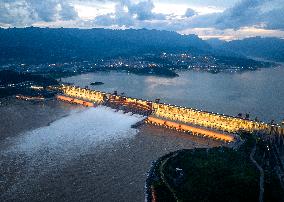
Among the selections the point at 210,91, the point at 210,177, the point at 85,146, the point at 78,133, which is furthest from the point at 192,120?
the point at 210,91

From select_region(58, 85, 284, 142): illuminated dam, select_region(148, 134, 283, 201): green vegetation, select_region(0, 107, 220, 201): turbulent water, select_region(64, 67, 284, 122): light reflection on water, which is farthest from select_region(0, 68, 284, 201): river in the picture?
select_region(148, 134, 283, 201): green vegetation

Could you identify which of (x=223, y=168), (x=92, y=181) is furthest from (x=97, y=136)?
(x=223, y=168)

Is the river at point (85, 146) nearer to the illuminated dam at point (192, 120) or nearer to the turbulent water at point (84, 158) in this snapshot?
the turbulent water at point (84, 158)

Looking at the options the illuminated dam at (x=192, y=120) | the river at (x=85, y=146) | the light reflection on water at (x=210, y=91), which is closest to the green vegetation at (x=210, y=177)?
the river at (x=85, y=146)

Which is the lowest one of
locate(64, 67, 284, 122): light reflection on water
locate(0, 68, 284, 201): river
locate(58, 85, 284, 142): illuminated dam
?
locate(64, 67, 284, 122): light reflection on water

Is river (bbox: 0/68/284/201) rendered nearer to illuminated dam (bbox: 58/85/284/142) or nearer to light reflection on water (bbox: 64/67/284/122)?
light reflection on water (bbox: 64/67/284/122)

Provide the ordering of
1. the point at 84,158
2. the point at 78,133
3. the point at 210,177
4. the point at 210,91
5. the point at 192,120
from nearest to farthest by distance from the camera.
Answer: the point at 210,177 → the point at 84,158 → the point at 78,133 → the point at 192,120 → the point at 210,91

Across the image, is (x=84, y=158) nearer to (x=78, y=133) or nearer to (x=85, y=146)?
(x=85, y=146)
